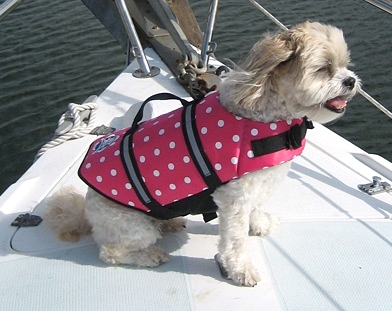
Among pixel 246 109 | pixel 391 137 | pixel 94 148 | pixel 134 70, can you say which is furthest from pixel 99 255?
pixel 391 137

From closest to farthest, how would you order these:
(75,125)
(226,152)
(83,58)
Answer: (226,152) → (75,125) → (83,58)

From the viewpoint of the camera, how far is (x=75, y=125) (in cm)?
349

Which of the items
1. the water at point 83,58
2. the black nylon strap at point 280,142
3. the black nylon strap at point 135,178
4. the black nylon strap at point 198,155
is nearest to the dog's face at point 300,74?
the black nylon strap at point 280,142

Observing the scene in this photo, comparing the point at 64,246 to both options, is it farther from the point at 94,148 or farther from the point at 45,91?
the point at 45,91

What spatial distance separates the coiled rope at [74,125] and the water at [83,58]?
7.50ft

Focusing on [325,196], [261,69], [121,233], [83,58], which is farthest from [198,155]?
[83,58]

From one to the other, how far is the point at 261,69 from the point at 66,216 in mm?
1264

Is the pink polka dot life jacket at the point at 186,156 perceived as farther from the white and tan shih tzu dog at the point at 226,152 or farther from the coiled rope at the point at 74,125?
the coiled rope at the point at 74,125

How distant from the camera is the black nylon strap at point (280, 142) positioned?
2182 millimetres

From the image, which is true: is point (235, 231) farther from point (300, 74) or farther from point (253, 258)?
point (300, 74)

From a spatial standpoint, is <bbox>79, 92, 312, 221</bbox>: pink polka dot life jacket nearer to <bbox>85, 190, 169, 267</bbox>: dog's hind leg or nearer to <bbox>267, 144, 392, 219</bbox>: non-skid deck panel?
<bbox>85, 190, 169, 267</bbox>: dog's hind leg

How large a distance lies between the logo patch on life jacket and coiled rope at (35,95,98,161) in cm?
89

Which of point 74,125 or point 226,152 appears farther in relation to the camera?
point 74,125

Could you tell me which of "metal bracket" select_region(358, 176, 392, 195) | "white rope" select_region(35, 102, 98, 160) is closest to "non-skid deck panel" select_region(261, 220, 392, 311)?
"metal bracket" select_region(358, 176, 392, 195)
